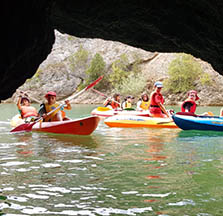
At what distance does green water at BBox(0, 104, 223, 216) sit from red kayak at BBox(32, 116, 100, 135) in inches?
55.6

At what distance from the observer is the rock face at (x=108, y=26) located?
295cm

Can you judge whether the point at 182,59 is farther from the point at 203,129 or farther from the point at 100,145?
the point at 100,145

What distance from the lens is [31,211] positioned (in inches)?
141

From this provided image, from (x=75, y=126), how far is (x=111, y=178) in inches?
212

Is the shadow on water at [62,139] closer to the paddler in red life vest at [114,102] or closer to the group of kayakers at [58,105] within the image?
the group of kayakers at [58,105]

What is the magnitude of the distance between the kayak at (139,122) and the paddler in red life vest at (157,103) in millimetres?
292

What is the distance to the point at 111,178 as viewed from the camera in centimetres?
496

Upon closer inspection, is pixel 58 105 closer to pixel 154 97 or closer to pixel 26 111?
pixel 26 111

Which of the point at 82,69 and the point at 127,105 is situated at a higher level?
the point at 82,69

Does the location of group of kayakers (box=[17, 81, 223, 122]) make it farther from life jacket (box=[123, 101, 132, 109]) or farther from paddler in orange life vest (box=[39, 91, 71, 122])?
life jacket (box=[123, 101, 132, 109])

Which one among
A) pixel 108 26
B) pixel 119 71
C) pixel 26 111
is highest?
pixel 119 71

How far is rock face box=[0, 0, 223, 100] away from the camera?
295cm

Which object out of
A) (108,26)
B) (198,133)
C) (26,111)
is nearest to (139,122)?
(198,133)

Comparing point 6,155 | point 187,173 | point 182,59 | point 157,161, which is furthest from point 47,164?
point 182,59
